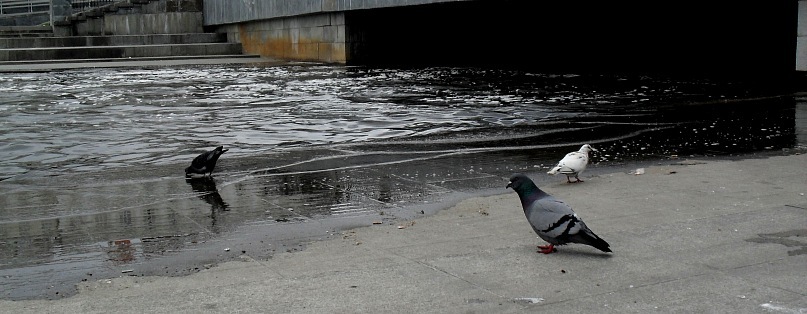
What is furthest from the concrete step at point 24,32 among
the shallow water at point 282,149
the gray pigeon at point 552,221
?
the gray pigeon at point 552,221

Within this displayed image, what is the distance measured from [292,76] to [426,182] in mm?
17782

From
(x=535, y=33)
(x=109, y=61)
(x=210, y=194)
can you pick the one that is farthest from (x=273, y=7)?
(x=210, y=194)

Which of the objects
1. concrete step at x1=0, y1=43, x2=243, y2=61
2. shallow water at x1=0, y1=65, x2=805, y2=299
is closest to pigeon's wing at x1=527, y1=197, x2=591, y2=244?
shallow water at x1=0, y1=65, x2=805, y2=299

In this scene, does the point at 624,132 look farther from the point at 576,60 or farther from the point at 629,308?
the point at 576,60

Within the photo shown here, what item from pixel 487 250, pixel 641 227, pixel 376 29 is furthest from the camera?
pixel 376 29

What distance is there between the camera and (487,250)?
6.31 metres

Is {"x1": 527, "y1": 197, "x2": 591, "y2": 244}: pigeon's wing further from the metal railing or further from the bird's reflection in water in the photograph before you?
the metal railing

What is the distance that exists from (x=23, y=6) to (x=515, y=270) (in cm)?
5945

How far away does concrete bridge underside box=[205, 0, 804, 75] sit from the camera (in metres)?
32.4

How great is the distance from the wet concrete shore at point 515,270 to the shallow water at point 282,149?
1.42ft

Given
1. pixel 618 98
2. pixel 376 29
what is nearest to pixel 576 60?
pixel 376 29

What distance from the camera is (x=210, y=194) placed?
29.1 ft

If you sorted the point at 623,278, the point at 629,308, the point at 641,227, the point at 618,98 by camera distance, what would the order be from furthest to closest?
1. the point at 618,98
2. the point at 641,227
3. the point at 623,278
4. the point at 629,308

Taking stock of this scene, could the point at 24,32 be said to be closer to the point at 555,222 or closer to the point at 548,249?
the point at 548,249
